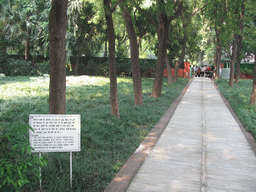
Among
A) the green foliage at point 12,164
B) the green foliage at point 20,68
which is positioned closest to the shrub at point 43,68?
the green foliage at point 20,68

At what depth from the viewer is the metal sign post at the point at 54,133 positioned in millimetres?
3775

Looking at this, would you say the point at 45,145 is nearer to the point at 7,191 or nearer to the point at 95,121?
the point at 7,191

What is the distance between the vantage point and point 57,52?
4812 mm

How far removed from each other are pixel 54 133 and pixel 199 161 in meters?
2.98

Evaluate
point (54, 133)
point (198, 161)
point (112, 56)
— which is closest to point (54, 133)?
point (54, 133)

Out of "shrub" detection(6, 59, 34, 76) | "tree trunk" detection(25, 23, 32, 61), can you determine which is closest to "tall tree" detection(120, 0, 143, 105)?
"shrub" detection(6, 59, 34, 76)

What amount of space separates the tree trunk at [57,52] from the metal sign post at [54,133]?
1.19 m

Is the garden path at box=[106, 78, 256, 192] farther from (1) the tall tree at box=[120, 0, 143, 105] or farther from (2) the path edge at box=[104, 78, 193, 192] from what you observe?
(1) the tall tree at box=[120, 0, 143, 105]

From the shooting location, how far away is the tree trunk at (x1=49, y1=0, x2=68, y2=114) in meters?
4.77

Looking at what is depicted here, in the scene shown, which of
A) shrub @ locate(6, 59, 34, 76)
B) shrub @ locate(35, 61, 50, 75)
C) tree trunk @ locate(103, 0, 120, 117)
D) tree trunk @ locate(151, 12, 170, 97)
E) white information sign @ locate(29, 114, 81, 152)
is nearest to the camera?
white information sign @ locate(29, 114, 81, 152)

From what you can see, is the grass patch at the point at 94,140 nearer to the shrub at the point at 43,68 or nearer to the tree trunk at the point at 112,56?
the tree trunk at the point at 112,56

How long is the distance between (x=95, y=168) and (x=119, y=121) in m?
3.21

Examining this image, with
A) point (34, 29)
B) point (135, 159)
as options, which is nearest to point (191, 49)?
point (34, 29)

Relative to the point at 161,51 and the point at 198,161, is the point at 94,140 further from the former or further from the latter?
the point at 161,51
